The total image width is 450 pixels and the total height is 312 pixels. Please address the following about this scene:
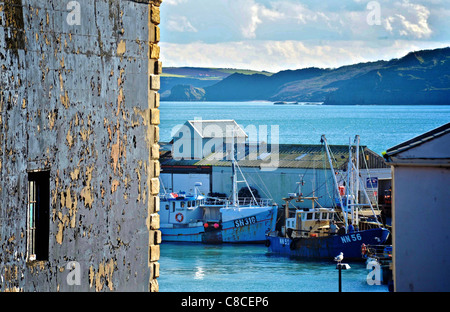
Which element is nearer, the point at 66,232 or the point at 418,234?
the point at 66,232

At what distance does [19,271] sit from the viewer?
9.31 m

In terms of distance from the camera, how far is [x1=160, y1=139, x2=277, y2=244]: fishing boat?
59906mm

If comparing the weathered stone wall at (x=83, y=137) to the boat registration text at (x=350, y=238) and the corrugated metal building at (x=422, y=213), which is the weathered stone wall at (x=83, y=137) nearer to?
the corrugated metal building at (x=422, y=213)

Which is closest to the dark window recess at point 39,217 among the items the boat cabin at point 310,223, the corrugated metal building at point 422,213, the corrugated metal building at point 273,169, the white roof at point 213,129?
the corrugated metal building at point 422,213

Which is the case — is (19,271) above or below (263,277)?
above

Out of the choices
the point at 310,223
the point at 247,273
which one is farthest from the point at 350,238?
the point at 247,273

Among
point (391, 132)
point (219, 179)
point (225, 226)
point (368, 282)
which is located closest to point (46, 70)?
point (368, 282)

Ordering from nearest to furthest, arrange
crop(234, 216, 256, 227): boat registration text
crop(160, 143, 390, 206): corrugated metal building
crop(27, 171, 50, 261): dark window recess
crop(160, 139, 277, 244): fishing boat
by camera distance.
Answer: crop(27, 171, 50, 261): dark window recess, crop(234, 216, 256, 227): boat registration text, crop(160, 139, 277, 244): fishing boat, crop(160, 143, 390, 206): corrugated metal building

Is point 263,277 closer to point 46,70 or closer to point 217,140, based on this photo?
point 217,140

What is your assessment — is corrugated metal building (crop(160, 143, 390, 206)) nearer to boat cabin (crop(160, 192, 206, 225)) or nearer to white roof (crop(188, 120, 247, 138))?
white roof (crop(188, 120, 247, 138))

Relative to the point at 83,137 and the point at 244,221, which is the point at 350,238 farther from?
the point at 83,137

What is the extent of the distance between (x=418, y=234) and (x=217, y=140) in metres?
62.2

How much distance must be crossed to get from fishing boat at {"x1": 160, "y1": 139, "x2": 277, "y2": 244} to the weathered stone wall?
158 feet

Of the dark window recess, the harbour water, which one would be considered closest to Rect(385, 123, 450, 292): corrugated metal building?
the dark window recess
